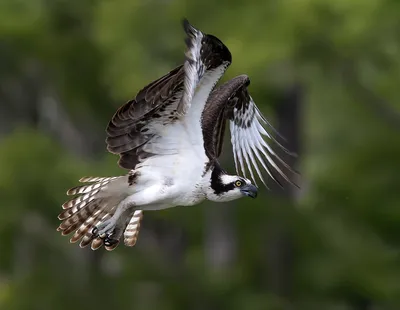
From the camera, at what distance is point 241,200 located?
27250 mm

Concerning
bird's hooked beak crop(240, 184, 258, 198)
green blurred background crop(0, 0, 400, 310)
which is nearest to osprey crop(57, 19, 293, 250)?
bird's hooked beak crop(240, 184, 258, 198)

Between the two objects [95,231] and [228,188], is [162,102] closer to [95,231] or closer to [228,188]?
[228,188]

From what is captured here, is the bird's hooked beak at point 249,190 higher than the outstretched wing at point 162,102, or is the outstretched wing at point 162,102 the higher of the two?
the outstretched wing at point 162,102

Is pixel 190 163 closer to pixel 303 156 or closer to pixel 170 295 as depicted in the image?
pixel 170 295

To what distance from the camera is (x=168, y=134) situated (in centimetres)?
1323

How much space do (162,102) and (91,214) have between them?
1750mm

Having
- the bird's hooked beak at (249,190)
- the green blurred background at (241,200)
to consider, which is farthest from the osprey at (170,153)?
the green blurred background at (241,200)

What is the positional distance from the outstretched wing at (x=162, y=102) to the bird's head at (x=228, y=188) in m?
0.59

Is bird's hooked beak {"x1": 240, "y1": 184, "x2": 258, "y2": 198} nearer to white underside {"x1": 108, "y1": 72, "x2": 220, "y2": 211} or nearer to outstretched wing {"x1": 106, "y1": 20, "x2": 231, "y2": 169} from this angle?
white underside {"x1": 108, "y1": 72, "x2": 220, "y2": 211}

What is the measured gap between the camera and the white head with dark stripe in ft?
42.7

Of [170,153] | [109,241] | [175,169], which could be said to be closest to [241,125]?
[170,153]

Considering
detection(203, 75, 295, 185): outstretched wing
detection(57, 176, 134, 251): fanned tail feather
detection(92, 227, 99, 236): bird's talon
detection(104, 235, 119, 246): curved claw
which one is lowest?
detection(104, 235, 119, 246): curved claw

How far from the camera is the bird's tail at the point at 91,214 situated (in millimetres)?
13984

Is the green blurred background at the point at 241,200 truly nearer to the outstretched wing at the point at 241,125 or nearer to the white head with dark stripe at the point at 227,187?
the outstretched wing at the point at 241,125
